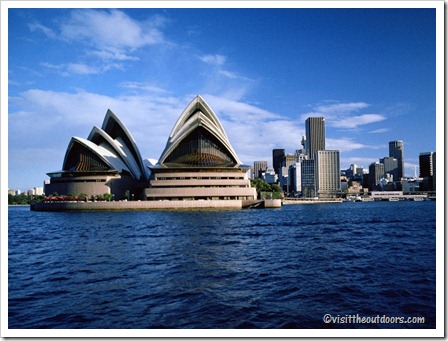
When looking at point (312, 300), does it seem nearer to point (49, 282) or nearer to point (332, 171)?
point (49, 282)

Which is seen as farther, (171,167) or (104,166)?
(104,166)

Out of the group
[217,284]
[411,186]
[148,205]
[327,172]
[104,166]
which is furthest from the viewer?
[327,172]

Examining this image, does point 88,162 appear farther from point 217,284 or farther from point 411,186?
point 411,186

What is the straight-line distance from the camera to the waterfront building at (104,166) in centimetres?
7344

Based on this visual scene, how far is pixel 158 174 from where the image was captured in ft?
229

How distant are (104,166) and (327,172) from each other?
14395 cm

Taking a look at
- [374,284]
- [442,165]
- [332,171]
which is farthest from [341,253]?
[332,171]

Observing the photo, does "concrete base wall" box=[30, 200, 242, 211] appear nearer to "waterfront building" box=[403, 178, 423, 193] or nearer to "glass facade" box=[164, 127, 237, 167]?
"glass facade" box=[164, 127, 237, 167]

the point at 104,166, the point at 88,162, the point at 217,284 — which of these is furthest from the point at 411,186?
the point at 217,284

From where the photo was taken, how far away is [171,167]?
229 feet

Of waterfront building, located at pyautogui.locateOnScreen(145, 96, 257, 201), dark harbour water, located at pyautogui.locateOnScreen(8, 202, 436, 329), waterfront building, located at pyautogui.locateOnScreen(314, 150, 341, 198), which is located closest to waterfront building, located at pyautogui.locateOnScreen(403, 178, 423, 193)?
waterfront building, located at pyautogui.locateOnScreen(314, 150, 341, 198)

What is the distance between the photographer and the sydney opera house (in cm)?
6812

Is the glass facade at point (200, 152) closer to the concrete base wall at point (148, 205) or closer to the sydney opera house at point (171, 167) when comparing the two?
the sydney opera house at point (171, 167)

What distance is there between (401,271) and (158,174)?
198ft
